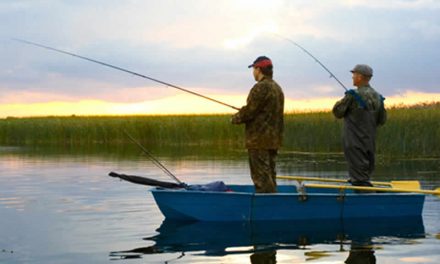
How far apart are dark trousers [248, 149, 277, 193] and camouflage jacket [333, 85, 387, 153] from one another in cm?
94

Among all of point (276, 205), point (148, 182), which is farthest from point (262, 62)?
point (148, 182)

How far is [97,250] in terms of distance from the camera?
24.5 feet

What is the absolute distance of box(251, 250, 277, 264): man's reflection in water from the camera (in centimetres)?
684

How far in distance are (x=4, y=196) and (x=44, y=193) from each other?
24.8 inches

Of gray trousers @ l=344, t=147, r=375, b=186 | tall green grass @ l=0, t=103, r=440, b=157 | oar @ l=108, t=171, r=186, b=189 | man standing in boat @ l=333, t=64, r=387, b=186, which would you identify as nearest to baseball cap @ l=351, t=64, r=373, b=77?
man standing in boat @ l=333, t=64, r=387, b=186

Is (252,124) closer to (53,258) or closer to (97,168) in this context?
(53,258)

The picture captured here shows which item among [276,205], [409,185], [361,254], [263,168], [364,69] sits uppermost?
[364,69]

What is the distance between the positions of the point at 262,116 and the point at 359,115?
121 cm

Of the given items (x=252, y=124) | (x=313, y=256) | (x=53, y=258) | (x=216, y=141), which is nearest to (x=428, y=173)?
(x=252, y=124)

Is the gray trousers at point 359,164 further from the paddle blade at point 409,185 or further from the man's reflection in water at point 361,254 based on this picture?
the man's reflection in water at point 361,254

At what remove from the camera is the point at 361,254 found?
7.24 meters

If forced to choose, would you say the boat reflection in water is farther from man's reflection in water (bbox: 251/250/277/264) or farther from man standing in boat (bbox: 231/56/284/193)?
man standing in boat (bbox: 231/56/284/193)

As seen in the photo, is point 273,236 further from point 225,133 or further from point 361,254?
point 225,133

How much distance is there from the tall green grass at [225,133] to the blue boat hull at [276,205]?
22.1 feet
